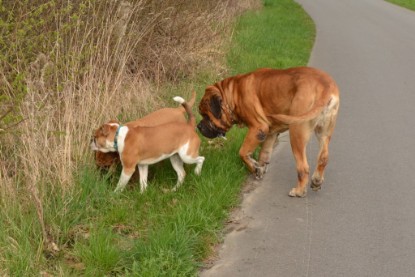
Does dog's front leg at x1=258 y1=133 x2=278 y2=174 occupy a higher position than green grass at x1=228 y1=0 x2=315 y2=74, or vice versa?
dog's front leg at x1=258 y1=133 x2=278 y2=174

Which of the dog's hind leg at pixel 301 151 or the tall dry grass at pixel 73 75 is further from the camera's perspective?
the dog's hind leg at pixel 301 151

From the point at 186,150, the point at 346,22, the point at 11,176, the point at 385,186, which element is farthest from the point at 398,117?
the point at 346,22

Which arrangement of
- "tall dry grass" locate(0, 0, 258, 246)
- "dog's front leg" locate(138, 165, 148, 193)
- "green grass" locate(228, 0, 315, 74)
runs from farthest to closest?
1. "green grass" locate(228, 0, 315, 74)
2. "dog's front leg" locate(138, 165, 148, 193)
3. "tall dry grass" locate(0, 0, 258, 246)

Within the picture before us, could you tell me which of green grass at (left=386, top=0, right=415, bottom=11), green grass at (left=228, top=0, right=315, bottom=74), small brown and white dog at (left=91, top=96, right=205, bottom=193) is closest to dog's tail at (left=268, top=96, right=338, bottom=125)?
small brown and white dog at (left=91, top=96, right=205, bottom=193)

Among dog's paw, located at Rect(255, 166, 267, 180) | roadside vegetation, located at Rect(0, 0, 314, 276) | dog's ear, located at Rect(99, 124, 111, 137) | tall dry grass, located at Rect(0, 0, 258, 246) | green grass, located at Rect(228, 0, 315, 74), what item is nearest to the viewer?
roadside vegetation, located at Rect(0, 0, 314, 276)

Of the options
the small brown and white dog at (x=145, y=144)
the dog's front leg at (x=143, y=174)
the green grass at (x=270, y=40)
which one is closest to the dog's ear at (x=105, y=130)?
the small brown and white dog at (x=145, y=144)

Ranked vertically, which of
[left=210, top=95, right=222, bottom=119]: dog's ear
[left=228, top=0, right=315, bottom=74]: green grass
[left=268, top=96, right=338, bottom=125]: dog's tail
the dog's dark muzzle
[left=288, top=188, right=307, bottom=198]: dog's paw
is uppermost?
[left=268, top=96, right=338, bottom=125]: dog's tail

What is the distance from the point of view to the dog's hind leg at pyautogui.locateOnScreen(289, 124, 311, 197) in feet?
18.0

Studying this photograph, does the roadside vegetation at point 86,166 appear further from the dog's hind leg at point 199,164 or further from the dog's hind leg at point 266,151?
the dog's hind leg at point 266,151

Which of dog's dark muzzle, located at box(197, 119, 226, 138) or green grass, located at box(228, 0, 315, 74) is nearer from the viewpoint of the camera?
dog's dark muzzle, located at box(197, 119, 226, 138)

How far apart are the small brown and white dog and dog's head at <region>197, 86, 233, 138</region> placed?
1.54 ft

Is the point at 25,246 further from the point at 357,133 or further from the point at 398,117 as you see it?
the point at 398,117

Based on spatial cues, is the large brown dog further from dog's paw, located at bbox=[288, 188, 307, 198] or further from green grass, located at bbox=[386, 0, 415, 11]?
green grass, located at bbox=[386, 0, 415, 11]

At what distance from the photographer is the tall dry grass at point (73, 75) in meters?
5.06
